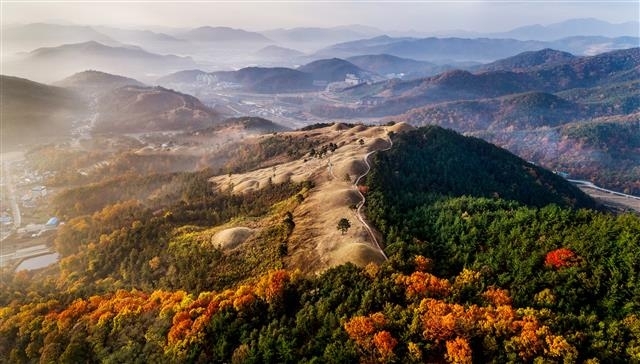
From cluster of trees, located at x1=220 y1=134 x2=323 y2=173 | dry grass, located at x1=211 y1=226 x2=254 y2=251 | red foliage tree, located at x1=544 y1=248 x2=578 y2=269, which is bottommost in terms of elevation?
cluster of trees, located at x1=220 y1=134 x2=323 y2=173

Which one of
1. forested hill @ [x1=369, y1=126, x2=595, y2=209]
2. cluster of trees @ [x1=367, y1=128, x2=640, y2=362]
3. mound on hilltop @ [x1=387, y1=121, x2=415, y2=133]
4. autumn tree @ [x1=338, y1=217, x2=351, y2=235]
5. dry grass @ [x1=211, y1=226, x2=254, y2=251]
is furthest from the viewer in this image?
mound on hilltop @ [x1=387, y1=121, x2=415, y2=133]

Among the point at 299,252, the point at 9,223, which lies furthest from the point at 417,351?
the point at 9,223

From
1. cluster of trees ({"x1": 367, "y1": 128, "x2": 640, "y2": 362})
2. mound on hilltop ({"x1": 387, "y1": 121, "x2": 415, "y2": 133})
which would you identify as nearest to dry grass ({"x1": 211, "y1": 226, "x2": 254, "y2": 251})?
cluster of trees ({"x1": 367, "y1": 128, "x2": 640, "y2": 362})

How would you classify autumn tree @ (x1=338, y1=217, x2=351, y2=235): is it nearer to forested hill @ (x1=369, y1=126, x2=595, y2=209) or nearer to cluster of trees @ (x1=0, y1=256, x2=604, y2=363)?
cluster of trees @ (x1=0, y1=256, x2=604, y2=363)

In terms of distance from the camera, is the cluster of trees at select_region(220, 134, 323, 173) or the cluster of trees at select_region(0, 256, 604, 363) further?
the cluster of trees at select_region(220, 134, 323, 173)

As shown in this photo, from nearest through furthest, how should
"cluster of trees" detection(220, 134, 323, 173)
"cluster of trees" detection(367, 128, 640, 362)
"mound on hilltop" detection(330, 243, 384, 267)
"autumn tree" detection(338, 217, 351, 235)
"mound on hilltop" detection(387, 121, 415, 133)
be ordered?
"cluster of trees" detection(367, 128, 640, 362) < "mound on hilltop" detection(330, 243, 384, 267) < "autumn tree" detection(338, 217, 351, 235) < "mound on hilltop" detection(387, 121, 415, 133) < "cluster of trees" detection(220, 134, 323, 173)

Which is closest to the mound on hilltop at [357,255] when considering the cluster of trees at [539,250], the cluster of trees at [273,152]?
the cluster of trees at [539,250]

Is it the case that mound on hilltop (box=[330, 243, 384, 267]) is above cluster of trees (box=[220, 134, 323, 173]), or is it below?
above
